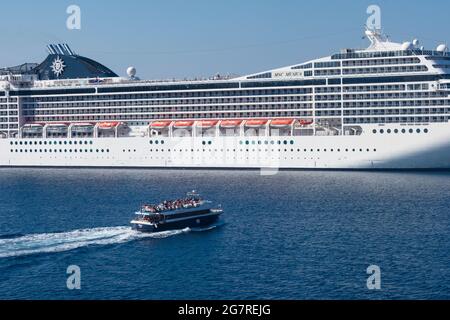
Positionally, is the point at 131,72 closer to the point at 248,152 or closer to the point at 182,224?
the point at 248,152

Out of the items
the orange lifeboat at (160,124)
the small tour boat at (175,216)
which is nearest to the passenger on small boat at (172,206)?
the small tour boat at (175,216)

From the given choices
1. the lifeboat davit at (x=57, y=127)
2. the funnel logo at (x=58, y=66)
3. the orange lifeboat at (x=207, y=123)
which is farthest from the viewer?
the funnel logo at (x=58, y=66)

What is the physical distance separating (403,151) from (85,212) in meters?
30.9

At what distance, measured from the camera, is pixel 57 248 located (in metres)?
33.7

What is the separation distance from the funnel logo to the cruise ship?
116 millimetres

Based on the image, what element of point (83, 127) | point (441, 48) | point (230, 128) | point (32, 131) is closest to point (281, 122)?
point (230, 128)

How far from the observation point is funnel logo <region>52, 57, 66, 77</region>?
8375 cm

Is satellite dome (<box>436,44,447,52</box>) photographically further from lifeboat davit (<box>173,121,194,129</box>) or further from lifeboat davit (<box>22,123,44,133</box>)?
lifeboat davit (<box>22,123,44,133</box>)

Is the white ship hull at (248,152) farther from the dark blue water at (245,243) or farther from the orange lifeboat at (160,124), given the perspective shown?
the dark blue water at (245,243)

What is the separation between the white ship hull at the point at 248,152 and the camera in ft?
207

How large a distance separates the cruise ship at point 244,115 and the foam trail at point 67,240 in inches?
1187

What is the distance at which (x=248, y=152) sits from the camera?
68.9 meters
